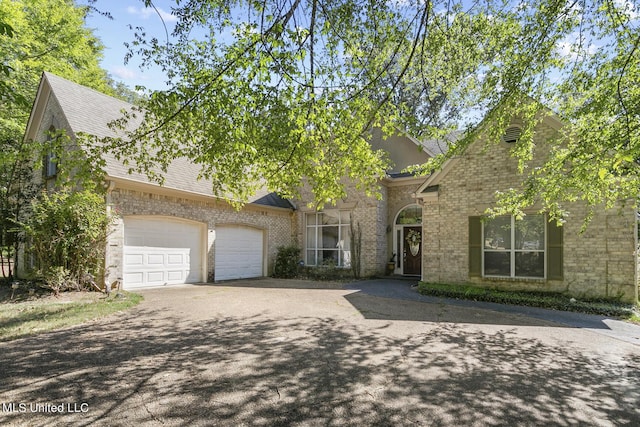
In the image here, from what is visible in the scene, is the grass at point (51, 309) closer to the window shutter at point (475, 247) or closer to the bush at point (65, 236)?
the bush at point (65, 236)

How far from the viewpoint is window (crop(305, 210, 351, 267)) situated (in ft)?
48.2

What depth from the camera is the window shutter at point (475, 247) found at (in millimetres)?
10312

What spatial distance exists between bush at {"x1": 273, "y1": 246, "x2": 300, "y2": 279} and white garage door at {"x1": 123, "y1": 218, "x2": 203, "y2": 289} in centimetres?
358

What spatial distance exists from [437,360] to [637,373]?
2532mm

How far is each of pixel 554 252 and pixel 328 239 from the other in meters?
8.51

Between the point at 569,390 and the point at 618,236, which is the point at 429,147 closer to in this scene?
the point at 618,236

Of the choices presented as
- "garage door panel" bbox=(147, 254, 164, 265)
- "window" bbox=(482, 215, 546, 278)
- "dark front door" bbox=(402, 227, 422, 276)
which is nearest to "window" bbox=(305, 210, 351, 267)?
"dark front door" bbox=(402, 227, 422, 276)

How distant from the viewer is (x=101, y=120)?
11664 millimetres

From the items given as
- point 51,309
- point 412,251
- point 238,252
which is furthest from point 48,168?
point 412,251

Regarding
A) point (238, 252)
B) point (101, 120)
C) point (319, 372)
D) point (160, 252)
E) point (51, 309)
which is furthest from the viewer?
point (238, 252)

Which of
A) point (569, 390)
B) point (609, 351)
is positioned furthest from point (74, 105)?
point (609, 351)

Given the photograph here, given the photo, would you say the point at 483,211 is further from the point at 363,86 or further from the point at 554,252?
the point at 363,86

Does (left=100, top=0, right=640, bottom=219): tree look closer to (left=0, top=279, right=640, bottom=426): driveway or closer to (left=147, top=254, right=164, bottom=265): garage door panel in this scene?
(left=0, top=279, right=640, bottom=426): driveway

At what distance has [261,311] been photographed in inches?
304
